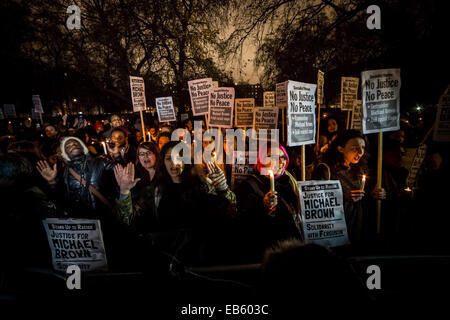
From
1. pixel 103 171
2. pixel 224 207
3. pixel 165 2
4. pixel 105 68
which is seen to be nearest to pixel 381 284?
pixel 224 207

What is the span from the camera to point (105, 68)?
46.4 feet

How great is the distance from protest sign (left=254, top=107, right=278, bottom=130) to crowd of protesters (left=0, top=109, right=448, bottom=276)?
3.20m

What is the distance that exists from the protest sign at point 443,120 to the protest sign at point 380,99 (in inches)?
30.4

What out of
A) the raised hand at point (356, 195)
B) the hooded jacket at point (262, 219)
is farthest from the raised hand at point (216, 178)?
the raised hand at point (356, 195)

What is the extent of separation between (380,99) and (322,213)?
176 centimetres

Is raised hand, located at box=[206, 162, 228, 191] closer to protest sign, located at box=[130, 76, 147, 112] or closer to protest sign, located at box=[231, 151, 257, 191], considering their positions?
protest sign, located at box=[231, 151, 257, 191]

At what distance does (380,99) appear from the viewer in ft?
10.7

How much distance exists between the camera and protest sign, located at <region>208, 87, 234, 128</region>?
6.29 m

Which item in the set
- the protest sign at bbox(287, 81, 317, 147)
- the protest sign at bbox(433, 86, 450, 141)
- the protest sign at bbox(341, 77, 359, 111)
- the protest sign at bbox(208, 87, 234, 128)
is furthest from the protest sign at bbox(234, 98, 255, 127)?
the protest sign at bbox(433, 86, 450, 141)

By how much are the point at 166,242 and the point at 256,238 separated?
105 centimetres

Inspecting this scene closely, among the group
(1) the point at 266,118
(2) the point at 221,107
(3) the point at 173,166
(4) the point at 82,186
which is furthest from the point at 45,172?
(1) the point at 266,118

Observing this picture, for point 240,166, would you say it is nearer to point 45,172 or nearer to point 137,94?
point 45,172

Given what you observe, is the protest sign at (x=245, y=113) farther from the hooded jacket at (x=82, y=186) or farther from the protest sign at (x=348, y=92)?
the hooded jacket at (x=82, y=186)
